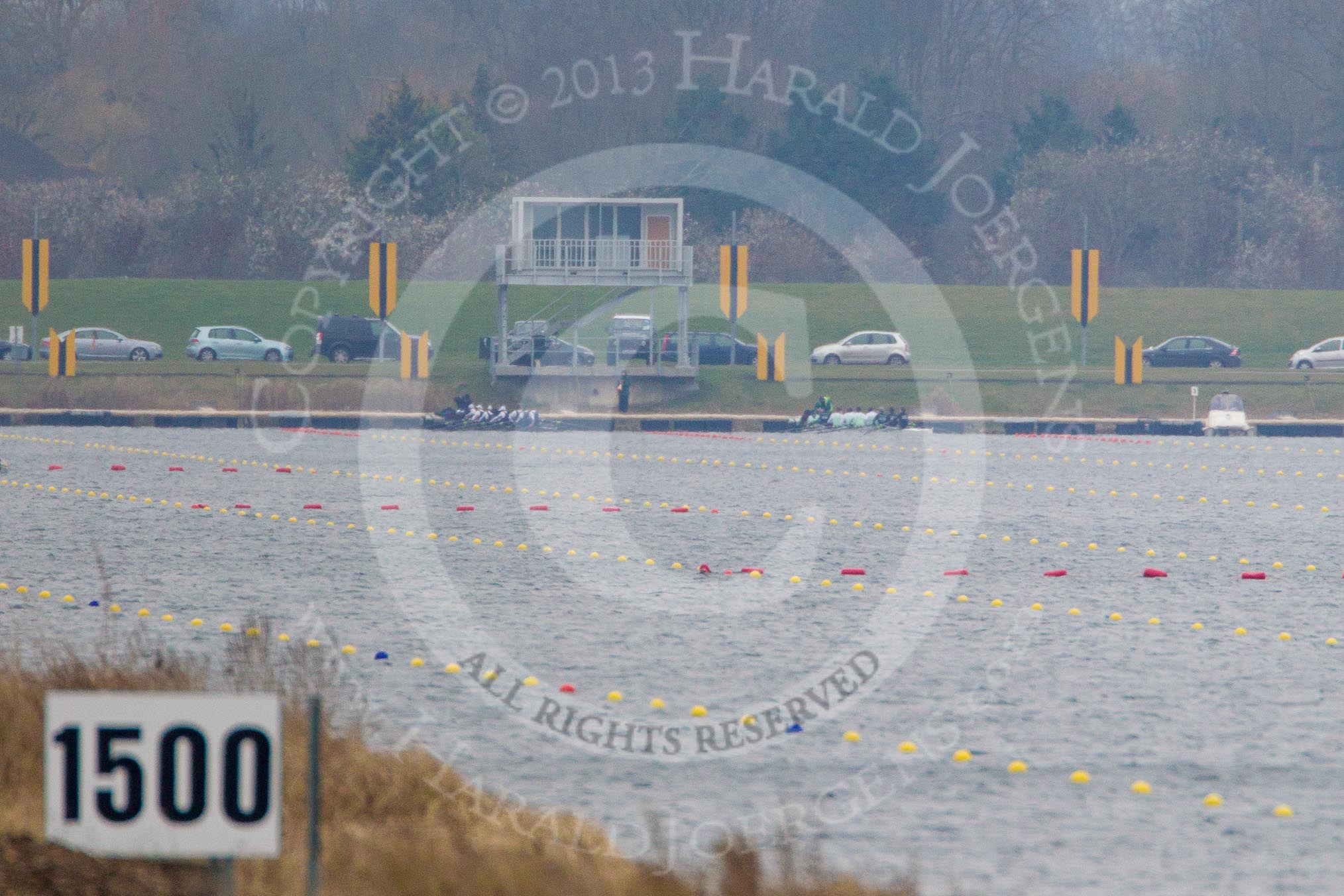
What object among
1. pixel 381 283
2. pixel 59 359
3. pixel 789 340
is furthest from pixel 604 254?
pixel 59 359

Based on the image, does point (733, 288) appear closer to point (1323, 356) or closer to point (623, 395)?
point (623, 395)

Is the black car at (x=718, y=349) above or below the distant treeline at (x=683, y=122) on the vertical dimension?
below

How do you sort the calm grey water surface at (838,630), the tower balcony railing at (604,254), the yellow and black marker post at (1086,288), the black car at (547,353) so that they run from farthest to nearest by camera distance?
the yellow and black marker post at (1086,288)
the tower balcony railing at (604,254)
the black car at (547,353)
the calm grey water surface at (838,630)

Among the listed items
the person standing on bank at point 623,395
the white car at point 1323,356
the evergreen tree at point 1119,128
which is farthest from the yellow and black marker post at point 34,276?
the evergreen tree at point 1119,128

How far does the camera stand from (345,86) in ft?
243

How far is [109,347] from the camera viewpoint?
56031mm

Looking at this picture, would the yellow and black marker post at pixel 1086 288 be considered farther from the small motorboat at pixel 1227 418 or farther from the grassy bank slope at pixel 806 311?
the grassy bank slope at pixel 806 311

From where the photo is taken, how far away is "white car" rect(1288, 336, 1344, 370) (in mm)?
54938

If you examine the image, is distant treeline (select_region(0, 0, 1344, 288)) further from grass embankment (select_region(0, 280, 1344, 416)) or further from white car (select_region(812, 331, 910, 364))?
white car (select_region(812, 331, 910, 364))

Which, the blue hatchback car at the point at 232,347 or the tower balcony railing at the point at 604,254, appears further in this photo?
the blue hatchback car at the point at 232,347

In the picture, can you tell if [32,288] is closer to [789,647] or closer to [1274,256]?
[789,647]

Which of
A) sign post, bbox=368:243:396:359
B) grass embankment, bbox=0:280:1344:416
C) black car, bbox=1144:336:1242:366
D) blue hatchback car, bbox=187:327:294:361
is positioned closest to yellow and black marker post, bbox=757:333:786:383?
grass embankment, bbox=0:280:1344:416

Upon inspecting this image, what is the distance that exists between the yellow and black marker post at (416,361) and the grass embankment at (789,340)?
0.62 m

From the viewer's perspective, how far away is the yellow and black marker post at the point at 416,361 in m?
46.0
